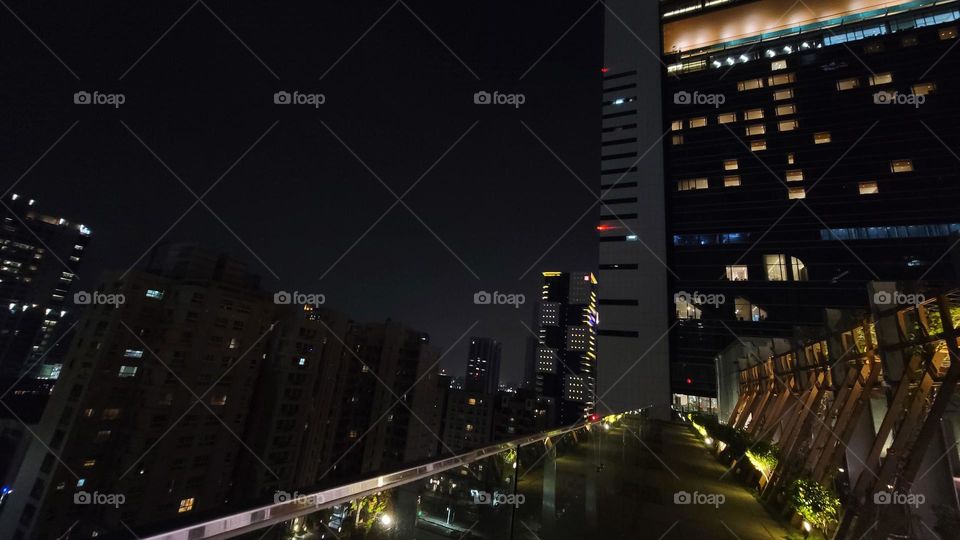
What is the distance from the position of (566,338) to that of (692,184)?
298 ft

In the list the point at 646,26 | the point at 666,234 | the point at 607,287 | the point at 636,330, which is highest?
the point at 646,26

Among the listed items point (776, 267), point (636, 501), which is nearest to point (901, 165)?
point (776, 267)

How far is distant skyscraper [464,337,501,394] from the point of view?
455ft

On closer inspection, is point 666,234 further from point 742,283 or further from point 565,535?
point 565,535

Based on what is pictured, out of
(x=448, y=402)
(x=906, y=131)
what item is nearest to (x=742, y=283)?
(x=906, y=131)

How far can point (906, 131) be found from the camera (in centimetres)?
3006

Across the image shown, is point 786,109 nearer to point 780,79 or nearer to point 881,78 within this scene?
point 780,79

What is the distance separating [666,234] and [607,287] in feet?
23.4

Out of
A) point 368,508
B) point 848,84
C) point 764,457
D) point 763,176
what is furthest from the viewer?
point 763,176

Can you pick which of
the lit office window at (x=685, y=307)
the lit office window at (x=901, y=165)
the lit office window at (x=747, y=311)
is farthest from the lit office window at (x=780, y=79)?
the lit office window at (x=685, y=307)

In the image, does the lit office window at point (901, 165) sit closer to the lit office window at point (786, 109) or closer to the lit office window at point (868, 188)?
the lit office window at point (868, 188)

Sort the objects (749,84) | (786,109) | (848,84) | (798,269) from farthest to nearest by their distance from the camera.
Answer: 1. (749,84)
2. (786,109)
3. (848,84)
4. (798,269)

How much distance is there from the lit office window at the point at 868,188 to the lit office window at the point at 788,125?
7002 millimetres

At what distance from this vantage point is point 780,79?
35.3m
